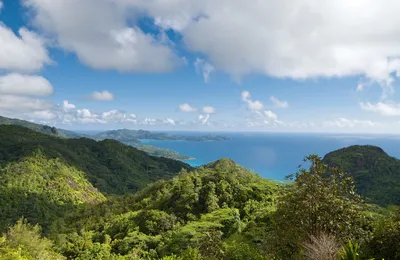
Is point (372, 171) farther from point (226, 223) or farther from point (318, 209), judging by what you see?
point (318, 209)

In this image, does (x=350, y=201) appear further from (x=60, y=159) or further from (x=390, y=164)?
(x=60, y=159)

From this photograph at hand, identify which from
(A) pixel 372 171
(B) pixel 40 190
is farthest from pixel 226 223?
(A) pixel 372 171

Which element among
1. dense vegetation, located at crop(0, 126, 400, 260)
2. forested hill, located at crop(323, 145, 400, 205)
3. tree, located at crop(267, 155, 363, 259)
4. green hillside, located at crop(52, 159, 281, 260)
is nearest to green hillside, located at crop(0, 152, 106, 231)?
dense vegetation, located at crop(0, 126, 400, 260)

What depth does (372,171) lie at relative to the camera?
458ft

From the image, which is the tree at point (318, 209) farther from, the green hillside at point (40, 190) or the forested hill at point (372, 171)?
the forested hill at point (372, 171)

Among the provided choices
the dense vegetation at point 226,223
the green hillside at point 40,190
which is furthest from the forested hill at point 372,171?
the green hillside at point 40,190

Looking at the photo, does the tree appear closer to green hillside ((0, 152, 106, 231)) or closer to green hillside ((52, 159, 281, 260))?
green hillside ((52, 159, 281, 260))

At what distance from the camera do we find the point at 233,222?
3272cm

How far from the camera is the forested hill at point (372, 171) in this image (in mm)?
113062

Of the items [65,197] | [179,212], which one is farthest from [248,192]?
[65,197]

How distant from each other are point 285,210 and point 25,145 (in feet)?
618

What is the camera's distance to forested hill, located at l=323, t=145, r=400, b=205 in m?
113

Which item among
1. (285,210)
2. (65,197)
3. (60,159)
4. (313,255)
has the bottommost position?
(65,197)

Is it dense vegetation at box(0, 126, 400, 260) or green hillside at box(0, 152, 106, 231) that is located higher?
dense vegetation at box(0, 126, 400, 260)
